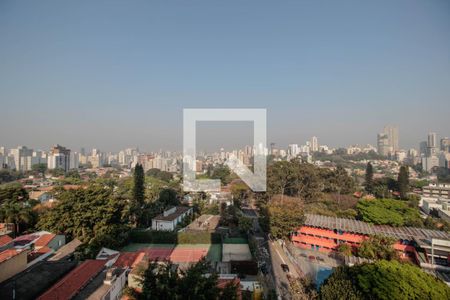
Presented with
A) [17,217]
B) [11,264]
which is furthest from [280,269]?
[17,217]

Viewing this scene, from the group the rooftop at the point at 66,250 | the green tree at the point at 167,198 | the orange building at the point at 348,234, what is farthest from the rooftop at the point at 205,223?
the rooftop at the point at 66,250

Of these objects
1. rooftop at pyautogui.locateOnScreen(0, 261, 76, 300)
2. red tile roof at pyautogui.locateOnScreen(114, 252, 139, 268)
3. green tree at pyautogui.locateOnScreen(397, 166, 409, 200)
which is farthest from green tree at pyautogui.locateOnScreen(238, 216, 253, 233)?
green tree at pyautogui.locateOnScreen(397, 166, 409, 200)

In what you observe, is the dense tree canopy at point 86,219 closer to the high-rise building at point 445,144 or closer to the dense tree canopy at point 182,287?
the dense tree canopy at point 182,287

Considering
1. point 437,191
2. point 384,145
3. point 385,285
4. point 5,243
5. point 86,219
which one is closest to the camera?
point 385,285

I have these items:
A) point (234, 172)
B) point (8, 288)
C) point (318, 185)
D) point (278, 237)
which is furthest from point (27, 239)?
point (234, 172)

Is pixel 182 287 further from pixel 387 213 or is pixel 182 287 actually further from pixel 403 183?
pixel 403 183
